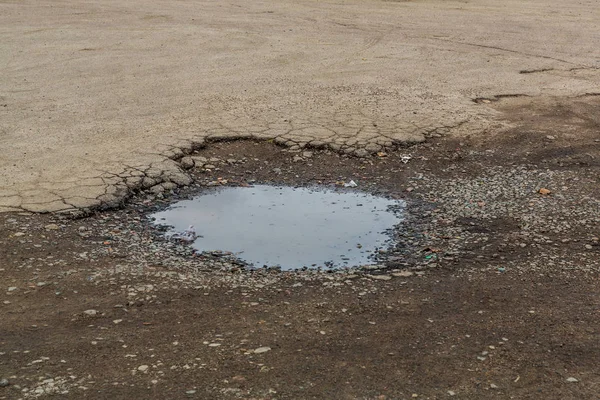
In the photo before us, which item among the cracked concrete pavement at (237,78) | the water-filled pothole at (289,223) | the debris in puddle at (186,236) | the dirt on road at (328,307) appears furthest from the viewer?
the cracked concrete pavement at (237,78)

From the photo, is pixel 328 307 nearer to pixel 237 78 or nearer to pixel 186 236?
pixel 186 236

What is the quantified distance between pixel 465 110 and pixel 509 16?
8.91 m

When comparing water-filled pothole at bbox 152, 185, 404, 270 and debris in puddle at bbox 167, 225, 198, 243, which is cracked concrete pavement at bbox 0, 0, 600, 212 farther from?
debris in puddle at bbox 167, 225, 198, 243

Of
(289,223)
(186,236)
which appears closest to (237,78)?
(289,223)

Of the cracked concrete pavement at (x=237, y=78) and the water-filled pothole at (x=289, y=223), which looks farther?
the cracked concrete pavement at (x=237, y=78)

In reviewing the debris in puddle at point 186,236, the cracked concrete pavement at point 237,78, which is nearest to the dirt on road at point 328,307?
the debris in puddle at point 186,236

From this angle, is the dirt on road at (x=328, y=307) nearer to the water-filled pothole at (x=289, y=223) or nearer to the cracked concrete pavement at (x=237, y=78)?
the water-filled pothole at (x=289, y=223)

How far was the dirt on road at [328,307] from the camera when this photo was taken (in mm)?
4281

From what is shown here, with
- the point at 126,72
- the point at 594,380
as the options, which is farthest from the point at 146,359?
the point at 126,72

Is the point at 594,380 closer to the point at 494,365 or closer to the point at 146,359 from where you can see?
the point at 494,365

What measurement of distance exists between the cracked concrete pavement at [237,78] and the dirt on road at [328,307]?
103 cm

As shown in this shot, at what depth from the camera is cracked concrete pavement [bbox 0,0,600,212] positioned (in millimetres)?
8008

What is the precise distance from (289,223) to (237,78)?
5111 millimetres

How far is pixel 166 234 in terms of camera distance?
21.0ft
